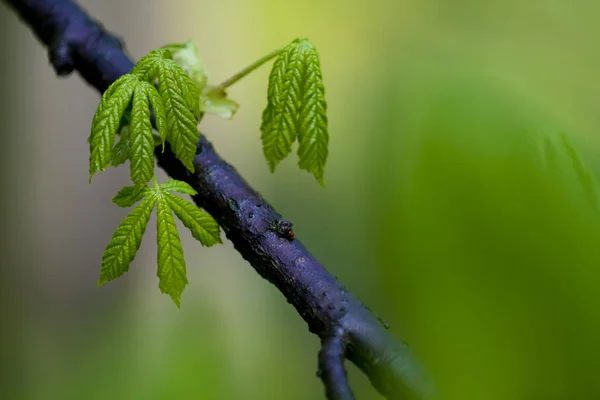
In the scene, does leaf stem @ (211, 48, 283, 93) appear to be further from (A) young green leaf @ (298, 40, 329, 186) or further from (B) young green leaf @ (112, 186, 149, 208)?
(B) young green leaf @ (112, 186, 149, 208)

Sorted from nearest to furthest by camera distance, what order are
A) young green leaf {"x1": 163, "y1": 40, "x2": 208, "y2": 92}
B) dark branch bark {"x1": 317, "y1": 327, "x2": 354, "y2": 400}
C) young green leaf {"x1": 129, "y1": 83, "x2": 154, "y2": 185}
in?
dark branch bark {"x1": 317, "y1": 327, "x2": 354, "y2": 400}, young green leaf {"x1": 129, "y1": 83, "x2": 154, "y2": 185}, young green leaf {"x1": 163, "y1": 40, "x2": 208, "y2": 92}

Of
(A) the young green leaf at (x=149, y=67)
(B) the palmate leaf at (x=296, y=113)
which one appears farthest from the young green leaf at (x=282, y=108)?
(A) the young green leaf at (x=149, y=67)

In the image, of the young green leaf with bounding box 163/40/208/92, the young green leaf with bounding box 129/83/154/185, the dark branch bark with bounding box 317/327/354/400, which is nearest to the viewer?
the dark branch bark with bounding box 317/327/354/400

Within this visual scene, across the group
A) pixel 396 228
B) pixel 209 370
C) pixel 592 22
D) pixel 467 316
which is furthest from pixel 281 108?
pixel 592 22

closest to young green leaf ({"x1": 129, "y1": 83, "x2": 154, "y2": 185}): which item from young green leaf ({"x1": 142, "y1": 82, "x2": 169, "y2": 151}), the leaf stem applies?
young green leaf ({"x1": 142, "y1": 82, "x2": 169, "y2": 151})

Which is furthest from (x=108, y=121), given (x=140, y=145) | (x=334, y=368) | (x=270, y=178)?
(x=270, y=178)

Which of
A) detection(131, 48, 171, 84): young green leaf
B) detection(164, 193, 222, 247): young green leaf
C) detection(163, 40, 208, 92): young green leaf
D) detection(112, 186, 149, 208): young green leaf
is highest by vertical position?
detection(163, 40, 208, 92): young green leaf

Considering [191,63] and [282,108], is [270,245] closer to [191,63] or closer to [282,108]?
[282,108]

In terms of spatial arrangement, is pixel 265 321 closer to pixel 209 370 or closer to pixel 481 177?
pixel 209 370

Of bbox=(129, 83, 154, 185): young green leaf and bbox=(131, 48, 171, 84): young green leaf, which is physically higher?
bbox=(131, 48, 171, 84): young green leaf
